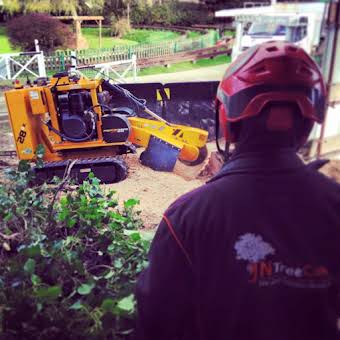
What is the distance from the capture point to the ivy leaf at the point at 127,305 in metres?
2.16

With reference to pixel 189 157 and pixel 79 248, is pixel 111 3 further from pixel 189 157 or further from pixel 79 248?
pixel 79 248

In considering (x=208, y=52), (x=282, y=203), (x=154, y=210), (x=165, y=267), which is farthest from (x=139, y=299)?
(x=208, y=52)

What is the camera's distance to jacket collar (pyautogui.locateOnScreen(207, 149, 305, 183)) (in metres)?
1.35

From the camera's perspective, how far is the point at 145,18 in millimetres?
27172

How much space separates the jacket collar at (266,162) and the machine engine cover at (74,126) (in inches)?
234

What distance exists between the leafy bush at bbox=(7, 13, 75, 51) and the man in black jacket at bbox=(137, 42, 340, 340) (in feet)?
66.4

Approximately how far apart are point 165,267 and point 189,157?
6283 mm

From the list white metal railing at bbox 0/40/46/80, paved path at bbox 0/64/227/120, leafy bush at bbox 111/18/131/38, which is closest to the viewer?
white metal railing at bbox 0/40/46/80

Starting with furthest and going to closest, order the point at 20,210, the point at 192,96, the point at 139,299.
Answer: the point at 192,96
the point at 20,210
the point at 139,299

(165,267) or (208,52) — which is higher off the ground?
(165,267)

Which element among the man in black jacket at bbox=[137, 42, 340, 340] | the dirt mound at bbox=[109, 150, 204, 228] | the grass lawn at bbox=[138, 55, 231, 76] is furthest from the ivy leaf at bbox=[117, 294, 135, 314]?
the grass lawn at bbox=[138, 55, 231, 76]

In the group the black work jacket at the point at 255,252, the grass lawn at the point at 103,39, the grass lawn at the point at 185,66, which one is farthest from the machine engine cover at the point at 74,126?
the grass lawn at the point at 103,39

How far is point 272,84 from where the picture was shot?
1.39 meters

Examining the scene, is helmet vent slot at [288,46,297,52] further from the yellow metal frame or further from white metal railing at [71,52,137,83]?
white metal railing at [71,52,137,83]
